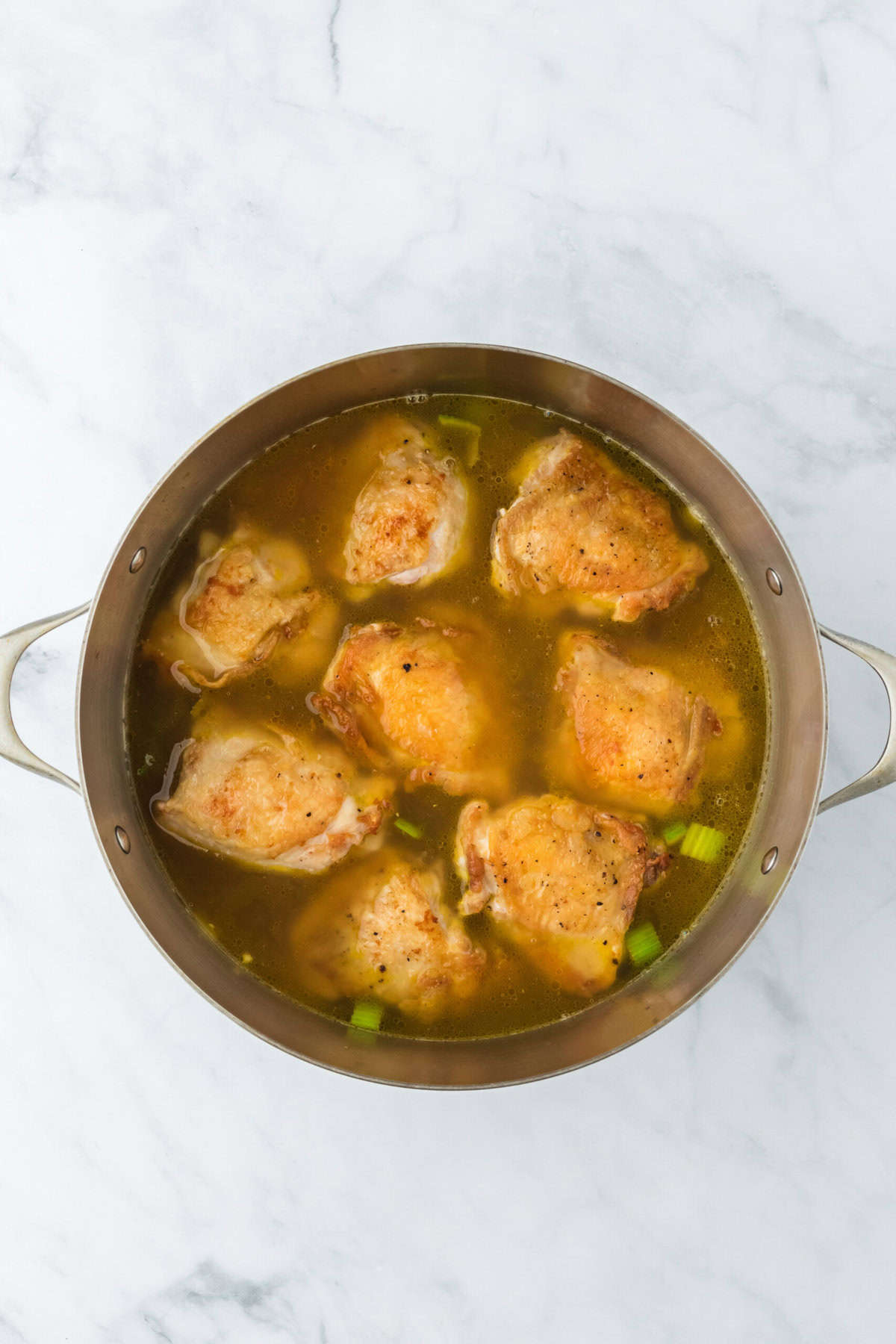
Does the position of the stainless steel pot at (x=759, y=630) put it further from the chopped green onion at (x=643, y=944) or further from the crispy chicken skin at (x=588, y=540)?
the crispy chicken skin at (x=588, y=540)

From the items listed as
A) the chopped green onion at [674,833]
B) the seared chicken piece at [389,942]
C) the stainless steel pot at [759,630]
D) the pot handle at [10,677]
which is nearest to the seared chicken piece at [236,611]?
the stainless steel pot at [759,630]

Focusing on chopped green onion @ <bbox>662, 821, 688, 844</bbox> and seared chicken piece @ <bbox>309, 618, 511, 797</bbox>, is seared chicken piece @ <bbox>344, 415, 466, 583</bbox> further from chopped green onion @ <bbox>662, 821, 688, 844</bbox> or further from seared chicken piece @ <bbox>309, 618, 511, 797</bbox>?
chopped green onion @ <bbox>662, 821, 688, 844</bbox>

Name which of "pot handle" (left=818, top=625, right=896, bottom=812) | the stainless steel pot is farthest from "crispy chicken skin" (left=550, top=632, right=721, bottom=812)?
"pot handle" (left=818, top=625, right=896, bottom=812)

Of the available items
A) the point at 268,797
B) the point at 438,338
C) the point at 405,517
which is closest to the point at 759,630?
the point at 405,517

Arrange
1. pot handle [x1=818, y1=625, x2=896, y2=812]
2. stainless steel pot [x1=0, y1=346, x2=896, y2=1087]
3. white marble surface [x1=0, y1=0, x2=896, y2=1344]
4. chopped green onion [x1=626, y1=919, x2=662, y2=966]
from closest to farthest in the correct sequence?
pot handle [x1=818, y1=625, x2=896, y2=812] → stainless steel pot [x1=0, y1=346, x2=896, y2=1087] → chopped green onion [x1=626, y1=919, x2=662, y2=966] → white marble surface [x1=0, y1=0, x2=896, y2=1344]

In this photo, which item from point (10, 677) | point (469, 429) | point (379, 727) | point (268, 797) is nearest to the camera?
point (10, 677)

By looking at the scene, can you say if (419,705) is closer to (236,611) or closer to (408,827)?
(408,827)

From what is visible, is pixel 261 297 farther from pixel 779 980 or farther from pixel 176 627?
pixel 779 980
